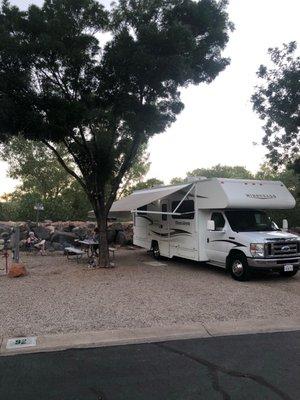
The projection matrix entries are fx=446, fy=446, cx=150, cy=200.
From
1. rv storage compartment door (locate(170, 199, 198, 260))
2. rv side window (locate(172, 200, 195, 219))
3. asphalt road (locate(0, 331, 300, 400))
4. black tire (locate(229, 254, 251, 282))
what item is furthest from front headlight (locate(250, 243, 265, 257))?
asphalt road (locate(0, 331, 300, 400))

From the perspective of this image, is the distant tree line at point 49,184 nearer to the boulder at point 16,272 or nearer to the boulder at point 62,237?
the boulder at point 62,237

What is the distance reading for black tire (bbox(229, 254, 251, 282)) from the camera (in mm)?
12125

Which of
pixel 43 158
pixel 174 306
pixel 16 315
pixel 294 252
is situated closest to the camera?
pixel 16 315

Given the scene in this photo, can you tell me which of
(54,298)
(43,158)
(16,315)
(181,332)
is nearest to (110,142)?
(54,298)

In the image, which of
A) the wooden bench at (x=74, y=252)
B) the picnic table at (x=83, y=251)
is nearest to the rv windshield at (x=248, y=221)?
the picnic table at (x=83, y=251)

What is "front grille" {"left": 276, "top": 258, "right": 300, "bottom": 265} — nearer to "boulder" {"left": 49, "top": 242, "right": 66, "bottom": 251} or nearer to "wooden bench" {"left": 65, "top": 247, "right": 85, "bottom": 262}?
"wooden bench" {"left": 65, "top": 247, "right": 85, "bottom": 262}

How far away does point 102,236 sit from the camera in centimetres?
1538

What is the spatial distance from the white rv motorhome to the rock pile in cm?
647

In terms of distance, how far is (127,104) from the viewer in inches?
559

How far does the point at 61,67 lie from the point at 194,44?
4.26 m

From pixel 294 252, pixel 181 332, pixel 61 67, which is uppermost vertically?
pixel 61 67

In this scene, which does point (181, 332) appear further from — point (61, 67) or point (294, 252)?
point (61, 67)

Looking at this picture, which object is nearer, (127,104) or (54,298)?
(54,298)

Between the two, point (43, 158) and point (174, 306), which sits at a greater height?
point (43, 158)
